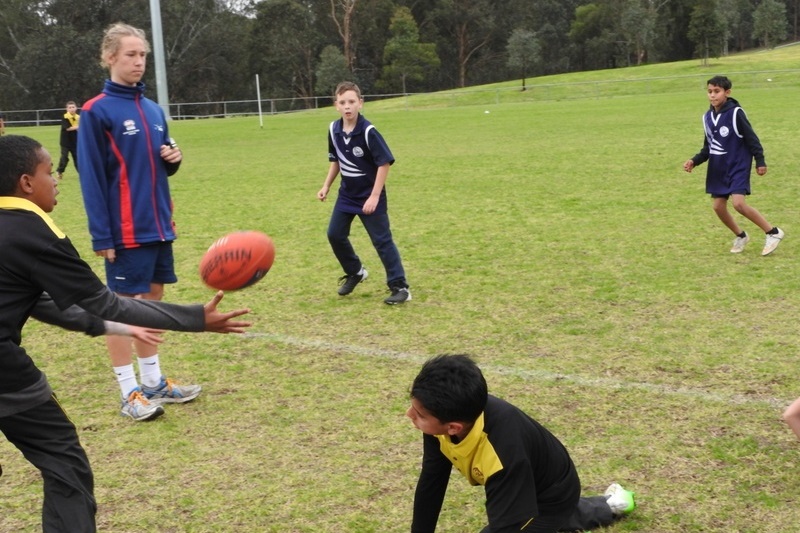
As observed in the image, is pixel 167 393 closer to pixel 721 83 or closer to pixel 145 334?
pixel 145 334

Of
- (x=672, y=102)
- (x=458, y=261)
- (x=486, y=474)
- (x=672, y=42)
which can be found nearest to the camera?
(x=486, y=474)

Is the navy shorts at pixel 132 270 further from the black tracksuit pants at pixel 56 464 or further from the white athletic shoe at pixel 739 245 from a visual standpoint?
the white athletic shoe at pixel 739 245

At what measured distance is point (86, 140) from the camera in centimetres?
520

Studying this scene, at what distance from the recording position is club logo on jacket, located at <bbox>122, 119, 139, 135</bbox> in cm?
528

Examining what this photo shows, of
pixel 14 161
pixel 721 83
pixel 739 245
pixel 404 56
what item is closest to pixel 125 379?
pixel 14 161

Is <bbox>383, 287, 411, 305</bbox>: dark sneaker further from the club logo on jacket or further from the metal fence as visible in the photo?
the metal fence

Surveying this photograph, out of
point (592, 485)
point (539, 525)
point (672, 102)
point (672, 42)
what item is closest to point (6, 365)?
point (539, 525)

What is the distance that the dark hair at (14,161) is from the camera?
11.2ft

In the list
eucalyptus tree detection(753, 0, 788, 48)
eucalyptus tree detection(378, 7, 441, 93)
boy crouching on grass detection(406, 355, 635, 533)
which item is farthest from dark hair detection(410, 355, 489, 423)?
eucalyptus tree detection(753, 0, 788, 48)

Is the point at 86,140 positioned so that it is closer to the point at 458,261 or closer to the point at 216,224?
the point at 458,261

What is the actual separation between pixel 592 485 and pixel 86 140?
344 cm

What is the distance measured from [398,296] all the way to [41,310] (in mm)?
4467

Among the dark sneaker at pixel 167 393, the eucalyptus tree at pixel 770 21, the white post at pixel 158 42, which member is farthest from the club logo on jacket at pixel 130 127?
the eucalyptus tree at pixel 770 21

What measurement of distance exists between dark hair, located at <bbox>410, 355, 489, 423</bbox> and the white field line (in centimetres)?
263
